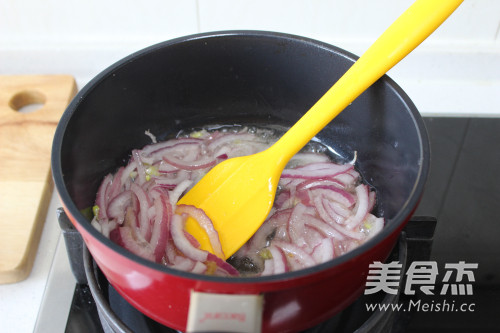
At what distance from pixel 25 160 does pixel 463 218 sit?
35.0 inches

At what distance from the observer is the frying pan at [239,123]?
0.63m

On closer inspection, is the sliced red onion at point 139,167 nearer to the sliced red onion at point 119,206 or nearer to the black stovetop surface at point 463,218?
the sliced red onion at point 119,206

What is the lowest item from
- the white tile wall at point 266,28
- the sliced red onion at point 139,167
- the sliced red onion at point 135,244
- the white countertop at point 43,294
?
the white countertop at point 43,294

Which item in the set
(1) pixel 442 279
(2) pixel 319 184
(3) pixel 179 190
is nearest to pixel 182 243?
(3) pixel 179 190

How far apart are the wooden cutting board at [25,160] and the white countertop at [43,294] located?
2cm

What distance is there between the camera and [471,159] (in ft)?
3.84

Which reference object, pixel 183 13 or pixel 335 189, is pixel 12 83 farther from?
pixel 335 189

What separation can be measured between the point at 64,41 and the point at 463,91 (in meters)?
0.97

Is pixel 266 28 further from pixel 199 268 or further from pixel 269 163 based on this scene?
pixel 199 268

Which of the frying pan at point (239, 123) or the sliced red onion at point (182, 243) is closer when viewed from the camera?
the frying pan at point (239, 123)

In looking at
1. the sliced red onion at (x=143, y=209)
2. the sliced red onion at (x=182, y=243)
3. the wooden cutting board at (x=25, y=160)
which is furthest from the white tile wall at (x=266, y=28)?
the sliced red onion at (x=182, y=243)

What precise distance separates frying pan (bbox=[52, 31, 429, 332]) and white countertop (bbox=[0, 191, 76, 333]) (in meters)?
0.17

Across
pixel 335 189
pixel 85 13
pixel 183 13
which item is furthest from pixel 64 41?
pixel 335 189

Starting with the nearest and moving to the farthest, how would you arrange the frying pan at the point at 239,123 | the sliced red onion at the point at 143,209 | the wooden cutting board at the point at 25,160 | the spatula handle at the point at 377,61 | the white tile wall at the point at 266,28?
1. the frying pan at the point at 239,123
2. the spatula handle at the point at 377,61
3. the sliced red onion at the point at 143,209
4. the wooden cutting board at the point at 25,160
5. the white tile wall at the point at 266,28
